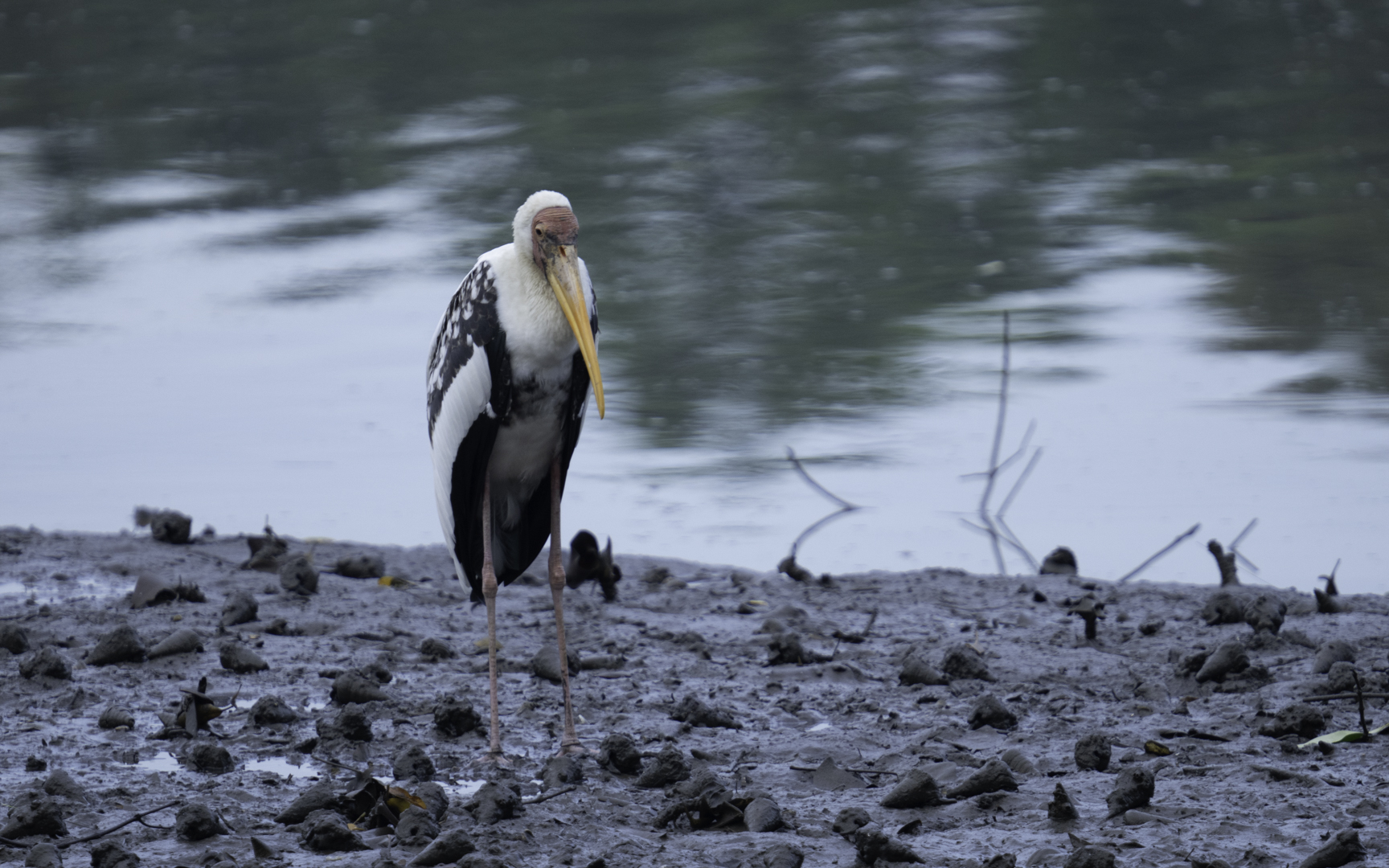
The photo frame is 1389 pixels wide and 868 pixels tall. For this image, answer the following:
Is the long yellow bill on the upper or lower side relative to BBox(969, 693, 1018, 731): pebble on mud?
upper

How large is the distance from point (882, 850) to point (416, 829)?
1.11 metres

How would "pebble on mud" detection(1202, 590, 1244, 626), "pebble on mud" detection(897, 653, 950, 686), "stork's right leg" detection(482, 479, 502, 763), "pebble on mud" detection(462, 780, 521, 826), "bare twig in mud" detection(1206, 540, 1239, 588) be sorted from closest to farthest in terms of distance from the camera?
"pebble on mud" detection(462, 780, 521, 826) < "stork's right leg" detection(482, 479, 502, 763) < "pebble on mud" detection(897, 653, 950, 686) < "pebble on mud" detection(1202, 590, 1244, 626) < "bare twig in mud" detection(1206, 540, 1239, 588)

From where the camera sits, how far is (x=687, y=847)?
390 cm

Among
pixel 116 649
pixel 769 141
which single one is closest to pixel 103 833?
pixel 116 649

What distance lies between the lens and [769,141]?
50.3 ft

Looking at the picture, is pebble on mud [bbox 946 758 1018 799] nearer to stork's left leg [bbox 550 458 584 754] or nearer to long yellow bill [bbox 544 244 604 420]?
stork's left leg [bbox 550 458 584 754]

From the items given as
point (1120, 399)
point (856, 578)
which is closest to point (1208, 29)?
point (1120, 399)

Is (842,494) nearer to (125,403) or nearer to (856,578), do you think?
(856,578)

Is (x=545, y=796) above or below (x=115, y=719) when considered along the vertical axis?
below

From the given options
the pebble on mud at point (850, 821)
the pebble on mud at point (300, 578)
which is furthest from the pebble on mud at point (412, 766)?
the pebble on mud at point (300, 578)

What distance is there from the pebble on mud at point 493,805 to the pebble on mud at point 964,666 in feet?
5.46

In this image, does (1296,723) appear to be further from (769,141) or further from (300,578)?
(769,141)

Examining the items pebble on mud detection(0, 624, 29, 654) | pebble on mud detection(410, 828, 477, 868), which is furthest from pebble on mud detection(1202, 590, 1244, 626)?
pebble on mud detection(0, 624, 29, 654)

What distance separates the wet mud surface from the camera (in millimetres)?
3908
